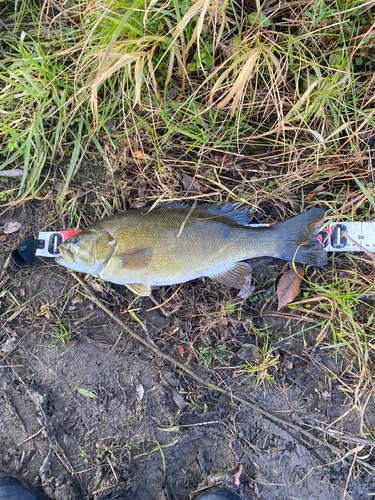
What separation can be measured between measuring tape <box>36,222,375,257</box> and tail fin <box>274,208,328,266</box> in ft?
0.60

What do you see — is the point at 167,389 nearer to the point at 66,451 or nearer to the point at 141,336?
the point at 141,336

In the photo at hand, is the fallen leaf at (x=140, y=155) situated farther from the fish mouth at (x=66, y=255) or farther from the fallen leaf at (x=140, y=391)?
the fallen leaf at (x=140, y=391)

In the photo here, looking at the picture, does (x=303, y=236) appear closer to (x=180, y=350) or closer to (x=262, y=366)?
(x=262, y=366)

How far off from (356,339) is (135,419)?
2194mm

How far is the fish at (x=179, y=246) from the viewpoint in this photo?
2877 millimetres

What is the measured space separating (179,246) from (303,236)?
45.3 inches

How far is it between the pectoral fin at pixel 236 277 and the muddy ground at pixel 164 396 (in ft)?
0.58

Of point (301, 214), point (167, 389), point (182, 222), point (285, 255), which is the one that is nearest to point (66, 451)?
point (167, 389)

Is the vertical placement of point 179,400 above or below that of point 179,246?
below

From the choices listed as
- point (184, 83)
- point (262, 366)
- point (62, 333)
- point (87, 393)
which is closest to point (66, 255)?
point (62, 333)

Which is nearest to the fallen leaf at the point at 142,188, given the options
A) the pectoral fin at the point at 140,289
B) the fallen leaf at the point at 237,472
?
the pectoral fin at the point at 140,289

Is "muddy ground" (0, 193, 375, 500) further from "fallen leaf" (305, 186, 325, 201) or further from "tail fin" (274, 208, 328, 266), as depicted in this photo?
"fallen leaf" (305, 186, 325, 201)

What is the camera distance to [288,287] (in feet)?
10.2

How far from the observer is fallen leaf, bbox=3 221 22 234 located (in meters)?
3.23
